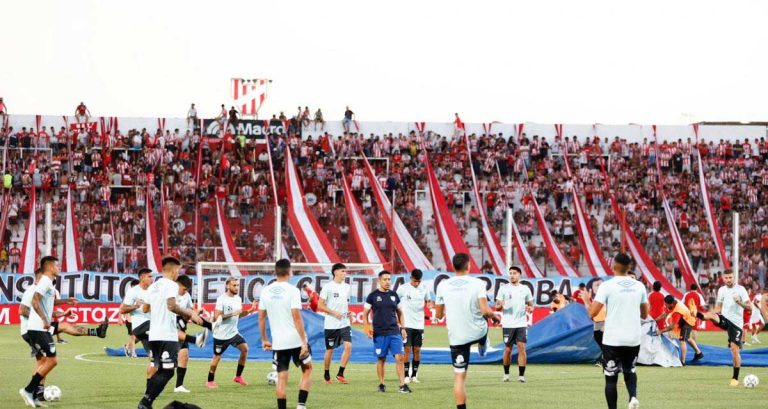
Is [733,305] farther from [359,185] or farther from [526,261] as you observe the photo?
[359,185]

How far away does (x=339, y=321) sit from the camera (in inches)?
830

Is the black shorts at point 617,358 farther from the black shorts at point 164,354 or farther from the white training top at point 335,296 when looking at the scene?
the white training top at point 335,296

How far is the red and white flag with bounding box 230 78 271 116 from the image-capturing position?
63.9m

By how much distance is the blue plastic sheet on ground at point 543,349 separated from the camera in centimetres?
2661

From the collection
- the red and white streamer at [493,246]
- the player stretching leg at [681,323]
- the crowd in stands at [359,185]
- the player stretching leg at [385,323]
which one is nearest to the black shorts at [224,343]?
the player stretching leg at [385,323]

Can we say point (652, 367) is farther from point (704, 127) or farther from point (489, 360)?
point (704, 127)

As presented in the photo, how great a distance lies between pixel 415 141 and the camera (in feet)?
182

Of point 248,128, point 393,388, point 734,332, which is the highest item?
point 248,128

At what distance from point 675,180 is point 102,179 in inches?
981

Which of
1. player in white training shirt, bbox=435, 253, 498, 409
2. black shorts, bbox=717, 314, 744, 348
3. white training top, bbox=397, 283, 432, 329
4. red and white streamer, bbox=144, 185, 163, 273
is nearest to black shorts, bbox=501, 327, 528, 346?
white training top, bbox=397, 283, 432, 329

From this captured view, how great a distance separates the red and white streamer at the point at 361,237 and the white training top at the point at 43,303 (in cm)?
2709

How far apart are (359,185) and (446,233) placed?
617cm

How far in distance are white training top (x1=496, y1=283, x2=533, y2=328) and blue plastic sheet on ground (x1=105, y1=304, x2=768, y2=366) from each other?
418 centimetres

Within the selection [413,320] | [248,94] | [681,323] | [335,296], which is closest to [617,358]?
[413,320]
